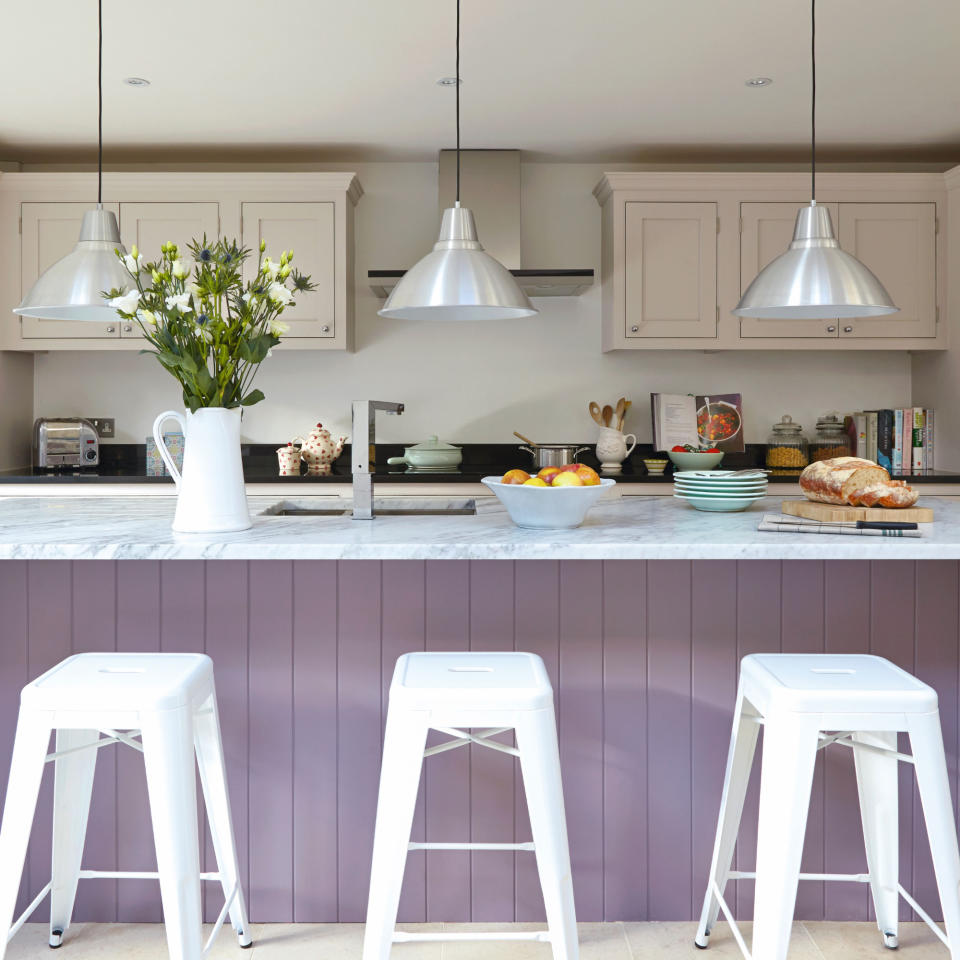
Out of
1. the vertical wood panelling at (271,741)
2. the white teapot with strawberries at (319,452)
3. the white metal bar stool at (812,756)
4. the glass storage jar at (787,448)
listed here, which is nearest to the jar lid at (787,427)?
the glass storage jar at (787,448)

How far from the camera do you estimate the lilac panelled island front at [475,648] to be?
2.06 m

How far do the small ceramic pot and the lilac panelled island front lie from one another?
6.96 ft

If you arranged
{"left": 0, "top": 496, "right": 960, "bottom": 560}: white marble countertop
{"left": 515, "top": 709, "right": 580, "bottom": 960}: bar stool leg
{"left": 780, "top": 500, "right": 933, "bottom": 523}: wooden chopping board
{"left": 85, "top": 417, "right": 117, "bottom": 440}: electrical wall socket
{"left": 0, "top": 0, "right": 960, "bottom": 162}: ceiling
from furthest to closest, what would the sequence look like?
{"left": 85, "top": 417, "right": 117, "bottom": 440}: electrical wall socket, {"left": 0, "top": 0, "right": 960, "bottom": 162}: ceiling, {"left": 780, "top": 500, "right": 933, "bottom": 523}: wooden chopping board, {"left": 0, "top": 496, "right": 960, "bottom": 560}: white marble countertop, {"left": 515, "top": 709, "right": 580, "bottom": 960}: bar stool leg

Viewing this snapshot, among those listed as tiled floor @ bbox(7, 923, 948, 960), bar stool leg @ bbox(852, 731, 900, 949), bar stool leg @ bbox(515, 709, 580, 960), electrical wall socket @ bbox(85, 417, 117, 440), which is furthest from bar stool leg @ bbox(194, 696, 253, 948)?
electrical wall socket @ bbox(85, 417, 117, 440)

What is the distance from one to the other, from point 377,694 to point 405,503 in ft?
A: 2.15

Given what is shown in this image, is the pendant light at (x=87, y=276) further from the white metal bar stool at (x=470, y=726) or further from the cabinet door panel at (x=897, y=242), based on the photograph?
the cabinet door panel at (x=897, y=242)

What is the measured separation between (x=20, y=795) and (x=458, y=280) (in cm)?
133

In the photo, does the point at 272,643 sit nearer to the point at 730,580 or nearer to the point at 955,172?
the point at 730,580

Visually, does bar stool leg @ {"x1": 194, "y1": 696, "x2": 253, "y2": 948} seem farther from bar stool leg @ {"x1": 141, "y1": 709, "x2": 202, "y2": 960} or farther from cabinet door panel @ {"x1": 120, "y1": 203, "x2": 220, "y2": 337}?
cabinet door panel @ {"x1": 120, "y1": 203, "x2": 220, "y2": 337}

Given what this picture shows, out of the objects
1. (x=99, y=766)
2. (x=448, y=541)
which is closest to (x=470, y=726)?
(x=448, y=541)

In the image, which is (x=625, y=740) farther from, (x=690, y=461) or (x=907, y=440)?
(x=907, y=440)

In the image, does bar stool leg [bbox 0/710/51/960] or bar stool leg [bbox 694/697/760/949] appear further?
bar stool leg [bbox 694/697/760/949]

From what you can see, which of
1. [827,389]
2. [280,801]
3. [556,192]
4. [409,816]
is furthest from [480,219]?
[409,816]

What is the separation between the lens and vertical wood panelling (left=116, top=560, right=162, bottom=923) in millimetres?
2068
